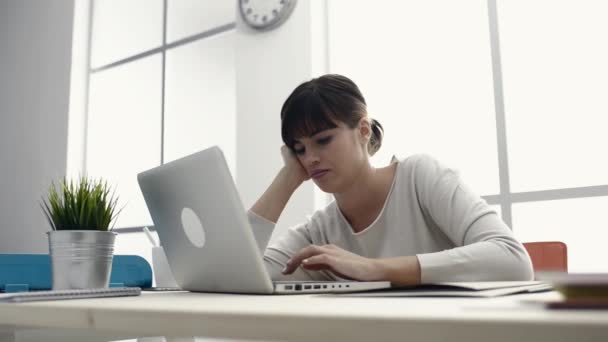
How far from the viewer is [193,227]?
36.7 inches

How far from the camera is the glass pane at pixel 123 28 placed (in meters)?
4.10

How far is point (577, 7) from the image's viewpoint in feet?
7.97

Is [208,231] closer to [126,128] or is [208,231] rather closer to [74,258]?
[74,258]

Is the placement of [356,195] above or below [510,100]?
below

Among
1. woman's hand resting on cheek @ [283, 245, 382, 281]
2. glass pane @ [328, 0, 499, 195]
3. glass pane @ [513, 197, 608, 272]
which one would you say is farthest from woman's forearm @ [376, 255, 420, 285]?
glass pane @ [328, 0, 499, 195]

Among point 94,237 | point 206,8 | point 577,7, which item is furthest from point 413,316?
point 206,8

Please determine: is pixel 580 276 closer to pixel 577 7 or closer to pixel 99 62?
pixel 577 7

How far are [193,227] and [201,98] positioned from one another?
2.84 metres

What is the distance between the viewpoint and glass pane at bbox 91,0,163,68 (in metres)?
4.10

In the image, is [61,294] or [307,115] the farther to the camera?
[307,115]

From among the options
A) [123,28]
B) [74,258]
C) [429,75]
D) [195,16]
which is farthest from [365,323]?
[123,28]

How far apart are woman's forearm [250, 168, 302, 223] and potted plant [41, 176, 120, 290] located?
0.55 m

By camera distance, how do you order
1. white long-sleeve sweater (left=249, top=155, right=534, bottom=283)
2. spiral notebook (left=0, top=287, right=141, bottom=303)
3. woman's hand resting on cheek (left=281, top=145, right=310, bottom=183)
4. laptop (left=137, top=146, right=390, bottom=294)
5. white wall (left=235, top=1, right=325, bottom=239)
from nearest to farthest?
spiral notebook (left=0, top=287, right=141, bottom=303) → laptop (left=137, top=146, right=390, bottom=294) → white long-sleeve sweater (left=249, top=155, right=534, bottom=283) → woman's hand resting on cheek (left=281, top=145, right=310, bottom=183) → white wall (left=235, top=1, right=325, bottom=239)

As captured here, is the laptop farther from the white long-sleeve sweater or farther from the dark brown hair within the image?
the dark brown hair
